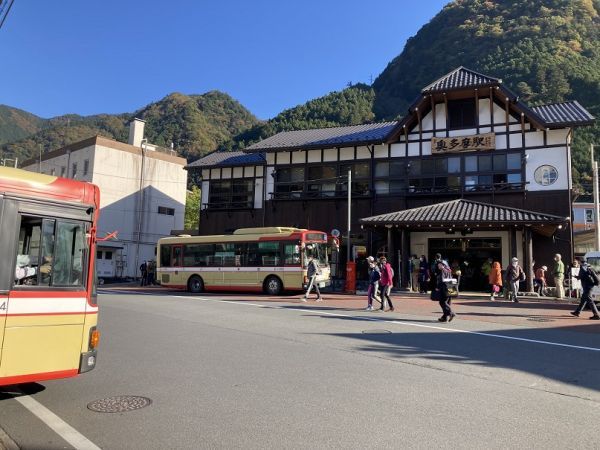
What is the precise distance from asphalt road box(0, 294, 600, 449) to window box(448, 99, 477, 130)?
1723cm

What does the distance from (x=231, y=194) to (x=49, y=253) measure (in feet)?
89.9

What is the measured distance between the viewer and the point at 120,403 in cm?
557

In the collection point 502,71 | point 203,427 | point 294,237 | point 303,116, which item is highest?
point 502,71

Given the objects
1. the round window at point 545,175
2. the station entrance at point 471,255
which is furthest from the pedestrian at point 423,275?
the round window at point 545,175

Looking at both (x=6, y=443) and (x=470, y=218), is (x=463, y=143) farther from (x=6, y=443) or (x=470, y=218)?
(x=6, y=443)

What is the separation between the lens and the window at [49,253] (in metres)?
5.20

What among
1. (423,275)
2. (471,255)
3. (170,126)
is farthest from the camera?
(170,126)

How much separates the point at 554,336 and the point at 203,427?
8.90 m

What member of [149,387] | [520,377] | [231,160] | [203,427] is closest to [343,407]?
[203,427]

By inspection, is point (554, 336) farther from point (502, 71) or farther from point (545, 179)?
point (502, 71)

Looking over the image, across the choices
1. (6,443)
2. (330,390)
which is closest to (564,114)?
(330,390)

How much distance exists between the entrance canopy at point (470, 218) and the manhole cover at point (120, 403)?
17.7 metres

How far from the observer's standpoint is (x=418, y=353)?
8.48 meters

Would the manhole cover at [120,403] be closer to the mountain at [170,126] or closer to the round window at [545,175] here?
the round window at [545,175]
